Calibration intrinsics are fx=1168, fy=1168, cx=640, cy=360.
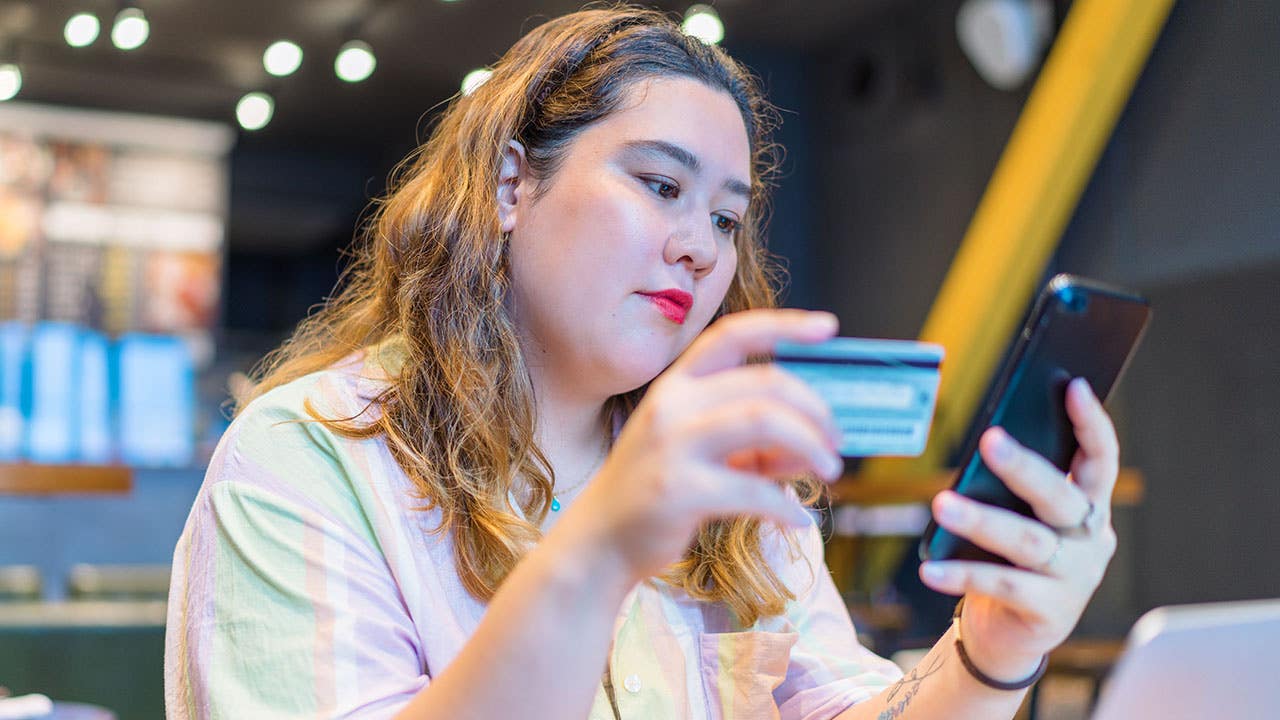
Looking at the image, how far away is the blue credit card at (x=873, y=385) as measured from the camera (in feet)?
2.26

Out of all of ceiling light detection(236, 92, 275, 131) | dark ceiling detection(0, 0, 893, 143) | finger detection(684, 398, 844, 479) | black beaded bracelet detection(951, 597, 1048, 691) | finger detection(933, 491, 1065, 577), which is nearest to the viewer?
finger detection(684, 398, 844, 479)

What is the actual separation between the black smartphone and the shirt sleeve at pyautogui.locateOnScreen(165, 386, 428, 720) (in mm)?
450

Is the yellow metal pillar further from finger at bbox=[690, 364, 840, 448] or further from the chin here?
finger at bbox=[690, 364, 840, 448]

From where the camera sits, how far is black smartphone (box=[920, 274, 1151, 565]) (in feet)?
2.46

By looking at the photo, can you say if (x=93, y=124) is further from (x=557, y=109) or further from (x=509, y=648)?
(x=509, y=648)

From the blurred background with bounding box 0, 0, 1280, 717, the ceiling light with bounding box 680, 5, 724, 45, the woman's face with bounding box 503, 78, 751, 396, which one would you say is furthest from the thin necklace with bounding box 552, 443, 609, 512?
the ceiling light with bounding box 680, 5, 724, 45

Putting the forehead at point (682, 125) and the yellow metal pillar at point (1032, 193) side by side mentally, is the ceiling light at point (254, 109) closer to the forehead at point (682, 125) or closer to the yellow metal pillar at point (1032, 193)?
the yellow metal pillar at point (1032, 193)

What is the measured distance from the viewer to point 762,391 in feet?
2.11

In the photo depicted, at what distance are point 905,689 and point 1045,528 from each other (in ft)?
1.15

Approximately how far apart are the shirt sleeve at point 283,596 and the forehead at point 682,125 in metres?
0.42

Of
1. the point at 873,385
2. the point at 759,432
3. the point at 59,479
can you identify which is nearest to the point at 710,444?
the point at 759,432

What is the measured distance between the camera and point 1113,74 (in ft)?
16.0

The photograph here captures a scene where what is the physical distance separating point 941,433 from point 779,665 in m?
4.61

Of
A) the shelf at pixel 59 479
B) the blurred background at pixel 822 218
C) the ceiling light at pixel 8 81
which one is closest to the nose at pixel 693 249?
the blurred background at pixel 822 218
